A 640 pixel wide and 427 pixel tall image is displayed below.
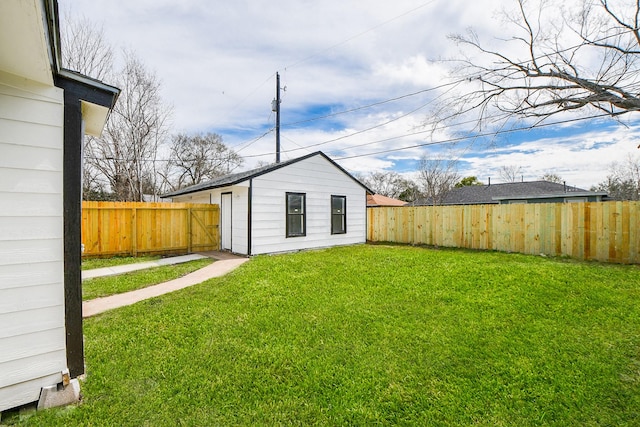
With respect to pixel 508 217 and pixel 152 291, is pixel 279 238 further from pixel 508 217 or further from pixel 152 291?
pixel 508 217

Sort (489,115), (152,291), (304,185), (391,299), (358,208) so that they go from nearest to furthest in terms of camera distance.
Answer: (489,115)
(391,299)
(152,291)
(304,185)
(358,208)

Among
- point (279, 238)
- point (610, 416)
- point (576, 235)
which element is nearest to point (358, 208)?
point (279, 238)

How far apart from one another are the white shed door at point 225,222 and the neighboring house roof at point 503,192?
56.0 feet

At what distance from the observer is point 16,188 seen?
7.06ft

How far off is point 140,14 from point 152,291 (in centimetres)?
627

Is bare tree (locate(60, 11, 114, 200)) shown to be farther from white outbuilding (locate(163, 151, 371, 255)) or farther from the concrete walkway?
the concrete walkway

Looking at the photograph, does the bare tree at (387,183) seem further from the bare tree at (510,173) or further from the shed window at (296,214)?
the shed window at (296,214)

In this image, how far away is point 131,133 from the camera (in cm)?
1476

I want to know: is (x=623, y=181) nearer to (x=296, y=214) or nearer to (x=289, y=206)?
(x=296, y=214)

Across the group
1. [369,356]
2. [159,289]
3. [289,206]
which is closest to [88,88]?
[369,356]

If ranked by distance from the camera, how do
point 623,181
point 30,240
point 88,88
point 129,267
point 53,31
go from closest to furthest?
point 53,31, point 30,240, point 88,88, point 129,267, point 623,181

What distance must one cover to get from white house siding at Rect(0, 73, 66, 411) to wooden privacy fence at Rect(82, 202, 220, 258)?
7.53 meters

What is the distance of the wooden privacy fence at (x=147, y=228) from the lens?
8508mm

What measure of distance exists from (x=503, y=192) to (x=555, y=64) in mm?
21737
